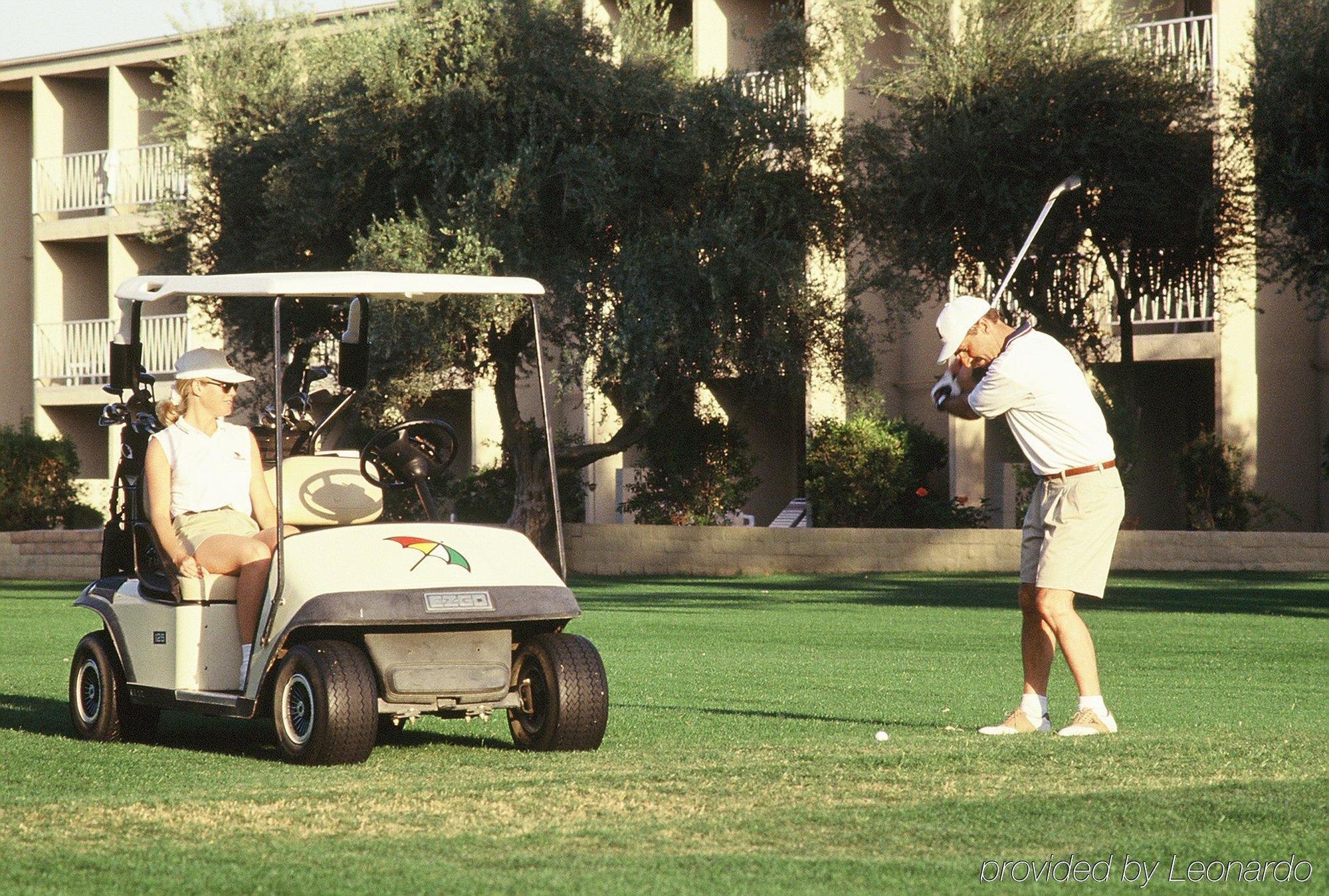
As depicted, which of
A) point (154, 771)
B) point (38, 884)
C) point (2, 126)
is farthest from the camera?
point (2, 126)

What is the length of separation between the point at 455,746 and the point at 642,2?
Result: 19.7m

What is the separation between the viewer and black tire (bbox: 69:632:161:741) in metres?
8.54

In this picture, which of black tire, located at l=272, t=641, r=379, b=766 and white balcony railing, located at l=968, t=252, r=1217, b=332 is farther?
white balcony railing, located at l=968, t=252, r=1217, b=332

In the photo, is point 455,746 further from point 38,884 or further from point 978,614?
point 978,614

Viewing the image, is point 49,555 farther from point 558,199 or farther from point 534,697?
point 534,697

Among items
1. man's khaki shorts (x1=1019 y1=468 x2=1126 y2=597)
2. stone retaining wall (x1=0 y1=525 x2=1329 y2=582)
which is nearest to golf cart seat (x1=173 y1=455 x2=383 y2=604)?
man's khaki shorts (x1=1019 y1=468 x2=1126 y2=597)

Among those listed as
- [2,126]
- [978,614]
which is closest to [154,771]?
[978,614]

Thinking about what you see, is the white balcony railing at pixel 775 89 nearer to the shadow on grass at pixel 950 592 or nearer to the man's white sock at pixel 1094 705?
the shadow on grass at pixel 950 592

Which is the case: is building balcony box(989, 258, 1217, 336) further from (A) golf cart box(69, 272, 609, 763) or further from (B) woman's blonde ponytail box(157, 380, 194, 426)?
(A) golf cart box(69, 272, 609, 763)

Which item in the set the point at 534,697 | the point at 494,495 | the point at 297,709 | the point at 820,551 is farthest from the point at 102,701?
the point at 494,495

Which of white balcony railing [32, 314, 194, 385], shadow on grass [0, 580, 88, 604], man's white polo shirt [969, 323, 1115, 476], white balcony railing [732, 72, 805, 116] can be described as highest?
white balcony railing [732, 72, 805, 116]

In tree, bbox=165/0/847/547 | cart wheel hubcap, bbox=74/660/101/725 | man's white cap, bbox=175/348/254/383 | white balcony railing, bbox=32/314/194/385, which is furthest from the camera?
white balcony railing, bbox=32/314/194/385

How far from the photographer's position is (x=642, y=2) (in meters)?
26.6

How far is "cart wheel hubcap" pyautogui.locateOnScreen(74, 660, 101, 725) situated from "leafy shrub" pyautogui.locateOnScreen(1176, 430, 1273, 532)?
68.2 feet
